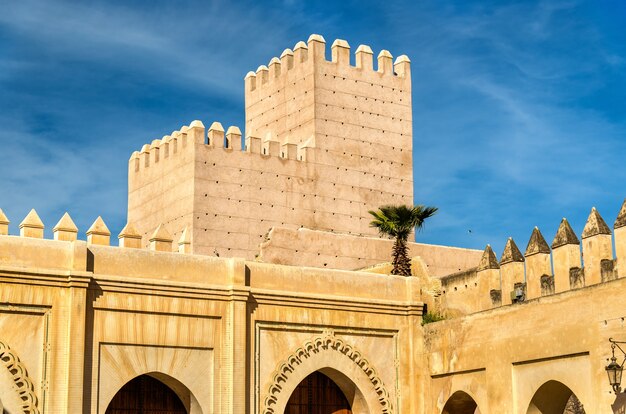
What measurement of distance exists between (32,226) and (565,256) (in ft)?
30.7

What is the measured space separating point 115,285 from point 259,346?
2985 millimetres

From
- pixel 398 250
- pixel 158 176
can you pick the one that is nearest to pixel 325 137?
pixel 158 176

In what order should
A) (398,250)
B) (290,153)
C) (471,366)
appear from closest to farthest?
(471,366) → (398,250) → (290,153)

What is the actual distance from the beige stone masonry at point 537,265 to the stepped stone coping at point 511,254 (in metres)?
0.59

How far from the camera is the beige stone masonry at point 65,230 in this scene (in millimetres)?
19891

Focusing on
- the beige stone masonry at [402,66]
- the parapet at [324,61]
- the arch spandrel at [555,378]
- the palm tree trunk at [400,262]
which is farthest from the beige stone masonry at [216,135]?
the arch spandrel at [555,378]

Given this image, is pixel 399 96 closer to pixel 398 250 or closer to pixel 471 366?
pixel 398 250

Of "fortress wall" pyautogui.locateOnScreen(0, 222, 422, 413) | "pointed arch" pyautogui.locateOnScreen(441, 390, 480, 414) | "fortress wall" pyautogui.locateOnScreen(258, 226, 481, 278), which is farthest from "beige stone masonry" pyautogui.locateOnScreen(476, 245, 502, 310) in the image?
"fortress wall" pyautogui.locateOnScreen(258, 226, 481, 278)

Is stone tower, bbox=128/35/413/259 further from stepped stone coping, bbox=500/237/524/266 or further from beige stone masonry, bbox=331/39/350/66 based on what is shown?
stepped stone coping, bbox=500/237/524/266

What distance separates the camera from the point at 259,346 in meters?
19.9

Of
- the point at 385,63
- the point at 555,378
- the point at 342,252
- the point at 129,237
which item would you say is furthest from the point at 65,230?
the point at 385,63

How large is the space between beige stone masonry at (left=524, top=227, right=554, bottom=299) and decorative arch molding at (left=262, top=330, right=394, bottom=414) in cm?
356

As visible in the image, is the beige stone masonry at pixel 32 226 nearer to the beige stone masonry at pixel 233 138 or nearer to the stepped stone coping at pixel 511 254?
the stepped stone coping at pixel 511 254

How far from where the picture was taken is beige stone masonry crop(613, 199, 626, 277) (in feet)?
57.2
